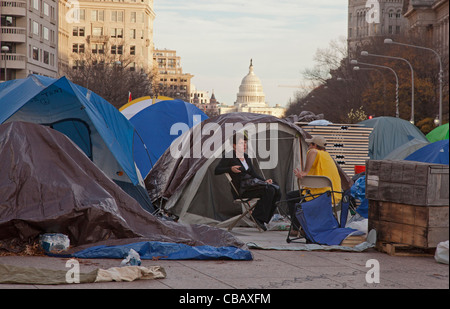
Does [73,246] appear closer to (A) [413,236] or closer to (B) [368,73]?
(A) [413,236]

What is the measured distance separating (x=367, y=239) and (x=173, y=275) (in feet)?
11.9

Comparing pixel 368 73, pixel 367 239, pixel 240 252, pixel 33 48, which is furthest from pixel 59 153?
pixel 33 48

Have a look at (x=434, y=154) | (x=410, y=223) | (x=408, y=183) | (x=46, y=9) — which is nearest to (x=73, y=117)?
(x=408, y=183)

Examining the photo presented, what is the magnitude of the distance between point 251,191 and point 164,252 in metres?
3.97

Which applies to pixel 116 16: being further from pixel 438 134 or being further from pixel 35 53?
pixel 438 134

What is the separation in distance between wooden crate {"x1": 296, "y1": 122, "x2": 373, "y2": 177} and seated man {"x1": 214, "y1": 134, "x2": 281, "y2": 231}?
8963 millimetres

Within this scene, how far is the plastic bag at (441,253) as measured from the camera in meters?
9.45

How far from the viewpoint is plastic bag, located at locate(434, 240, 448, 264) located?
31.0ft

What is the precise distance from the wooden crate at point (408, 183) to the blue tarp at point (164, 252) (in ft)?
7.23

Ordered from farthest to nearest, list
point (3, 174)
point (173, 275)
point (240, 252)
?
point (3, 174) < point (240, 252) < point (173, 275)

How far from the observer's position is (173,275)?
8.19m

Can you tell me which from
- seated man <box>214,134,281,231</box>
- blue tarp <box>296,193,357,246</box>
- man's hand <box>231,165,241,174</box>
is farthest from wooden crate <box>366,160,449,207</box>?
man's hand <box>231,165,241,174</box>

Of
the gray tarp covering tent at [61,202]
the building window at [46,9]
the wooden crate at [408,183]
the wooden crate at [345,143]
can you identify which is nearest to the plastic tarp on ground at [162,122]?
the wooden crate at [345,143]

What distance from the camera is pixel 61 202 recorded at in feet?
32.7
